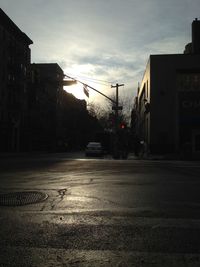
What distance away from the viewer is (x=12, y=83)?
67062 millimetres

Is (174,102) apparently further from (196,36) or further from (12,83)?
(12,83)

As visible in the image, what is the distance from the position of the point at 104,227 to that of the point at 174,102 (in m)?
38.5

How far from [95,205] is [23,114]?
205ft

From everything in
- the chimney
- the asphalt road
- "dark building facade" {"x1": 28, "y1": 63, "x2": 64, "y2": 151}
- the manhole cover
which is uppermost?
the chimney

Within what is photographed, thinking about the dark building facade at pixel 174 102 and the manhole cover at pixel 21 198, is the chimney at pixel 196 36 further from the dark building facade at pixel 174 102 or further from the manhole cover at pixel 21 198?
the manhole cover at pixel 21 198

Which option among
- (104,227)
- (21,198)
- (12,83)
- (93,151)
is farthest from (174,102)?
(104,227)

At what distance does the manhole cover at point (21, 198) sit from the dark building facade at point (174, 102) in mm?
33546

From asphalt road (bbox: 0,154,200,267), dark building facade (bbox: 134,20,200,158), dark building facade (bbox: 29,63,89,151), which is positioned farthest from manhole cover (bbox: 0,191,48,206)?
dark building facade (bbox: 29,63,89,151)

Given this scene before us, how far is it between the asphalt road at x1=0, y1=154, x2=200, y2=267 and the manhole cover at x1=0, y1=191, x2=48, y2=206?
0.89 feet

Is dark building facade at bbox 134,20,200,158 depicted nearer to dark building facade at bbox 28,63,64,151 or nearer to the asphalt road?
dark building facade at bbox 28,63,64,151

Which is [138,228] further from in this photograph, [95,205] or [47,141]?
[47,141]

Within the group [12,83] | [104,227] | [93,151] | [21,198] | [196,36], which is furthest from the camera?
[12,83]

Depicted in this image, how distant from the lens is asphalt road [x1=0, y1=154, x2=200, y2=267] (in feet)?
19.5

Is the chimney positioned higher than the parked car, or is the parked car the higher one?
the chimney
